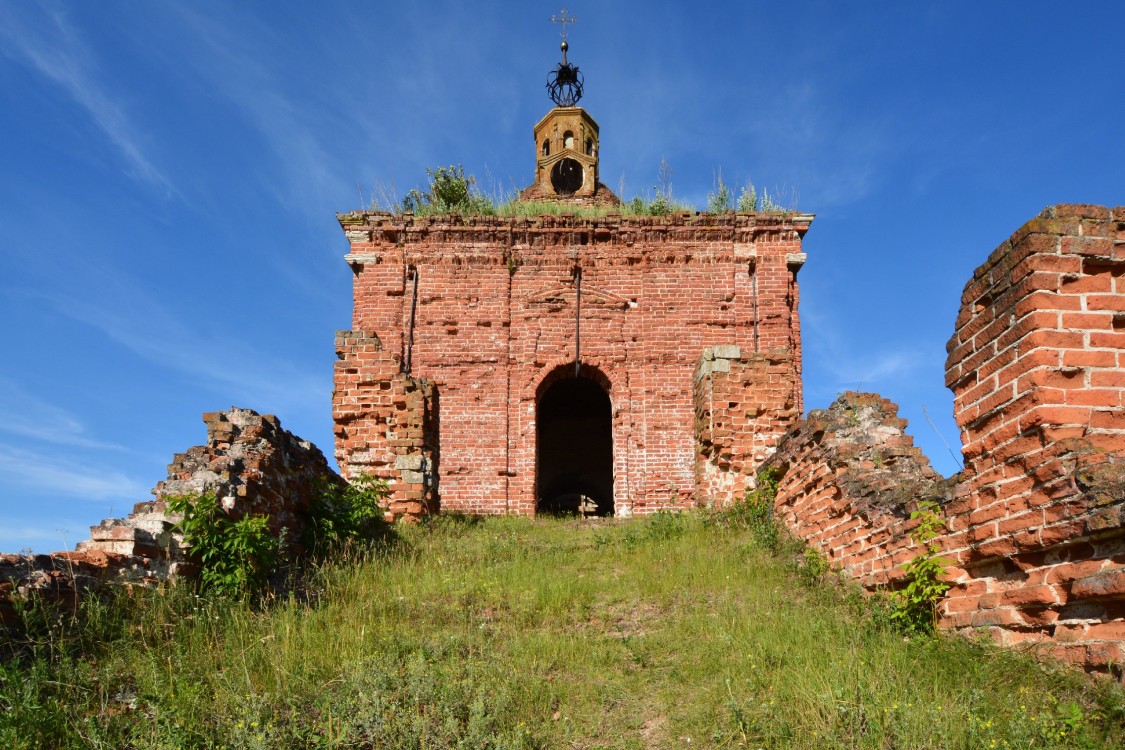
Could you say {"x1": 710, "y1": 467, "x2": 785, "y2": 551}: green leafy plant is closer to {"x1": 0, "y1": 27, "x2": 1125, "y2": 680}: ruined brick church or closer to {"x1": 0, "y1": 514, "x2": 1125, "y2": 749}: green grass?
{"x1": 0, "y1": 27, "x2": 1125, "y2": 680}: ruined brick church

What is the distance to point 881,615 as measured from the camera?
5.65 m

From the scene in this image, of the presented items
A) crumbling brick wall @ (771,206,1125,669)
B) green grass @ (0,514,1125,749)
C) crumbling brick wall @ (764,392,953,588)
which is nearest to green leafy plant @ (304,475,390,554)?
green grass @ (0,514,1125,749)

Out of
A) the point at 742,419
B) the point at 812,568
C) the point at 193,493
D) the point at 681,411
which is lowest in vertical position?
the point at 812,568

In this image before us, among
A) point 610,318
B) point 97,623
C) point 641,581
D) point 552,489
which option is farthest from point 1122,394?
point 552,489

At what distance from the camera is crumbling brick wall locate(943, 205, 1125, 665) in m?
4.07

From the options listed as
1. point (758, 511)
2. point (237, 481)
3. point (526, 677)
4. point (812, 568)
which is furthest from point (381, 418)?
point (526, 677)

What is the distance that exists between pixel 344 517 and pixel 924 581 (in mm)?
5449

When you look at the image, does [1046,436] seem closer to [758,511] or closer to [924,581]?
[924,581]

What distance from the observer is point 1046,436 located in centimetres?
443

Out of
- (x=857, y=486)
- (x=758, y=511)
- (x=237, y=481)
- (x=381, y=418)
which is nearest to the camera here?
(x=857, y=486)

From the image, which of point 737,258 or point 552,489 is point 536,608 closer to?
point 737,258

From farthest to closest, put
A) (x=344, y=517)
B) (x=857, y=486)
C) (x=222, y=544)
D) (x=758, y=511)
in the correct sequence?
(x=758, y=511), (x=344, y=517), (x=857, y=486), (x=222, y=544)

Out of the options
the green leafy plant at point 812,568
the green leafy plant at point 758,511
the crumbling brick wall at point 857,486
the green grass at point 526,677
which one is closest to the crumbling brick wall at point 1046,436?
the green grass at point 526,677

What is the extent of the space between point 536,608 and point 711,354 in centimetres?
577
